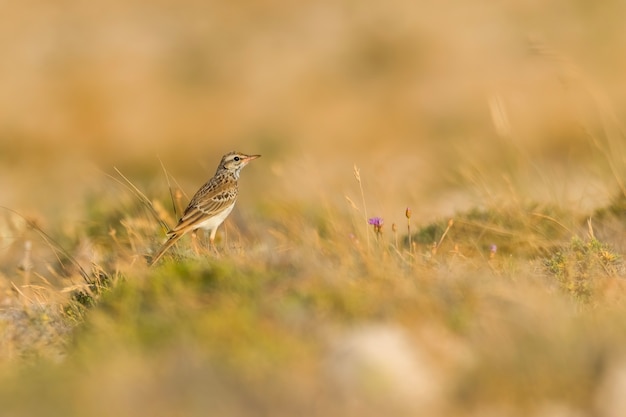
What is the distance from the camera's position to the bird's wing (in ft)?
27.8

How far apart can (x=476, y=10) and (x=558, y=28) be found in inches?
148

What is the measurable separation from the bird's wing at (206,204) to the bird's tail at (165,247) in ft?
0.10

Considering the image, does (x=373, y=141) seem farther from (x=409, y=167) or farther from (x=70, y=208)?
(x=70, y=208)

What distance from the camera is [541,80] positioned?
2602cm

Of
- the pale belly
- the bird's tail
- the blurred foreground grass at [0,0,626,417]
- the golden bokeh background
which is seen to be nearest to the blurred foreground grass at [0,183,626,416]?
the blurred foreground grass at [0,0,626,417]

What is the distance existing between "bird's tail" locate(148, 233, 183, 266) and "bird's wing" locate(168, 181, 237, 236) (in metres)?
0.03

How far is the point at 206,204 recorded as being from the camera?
870cm

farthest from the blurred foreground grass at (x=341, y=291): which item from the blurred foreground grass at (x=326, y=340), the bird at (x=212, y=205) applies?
the bird at (x=212, y=205)

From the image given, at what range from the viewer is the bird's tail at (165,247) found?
25.8ft

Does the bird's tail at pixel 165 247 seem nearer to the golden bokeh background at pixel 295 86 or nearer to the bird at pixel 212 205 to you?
the bird at pixel 212 205

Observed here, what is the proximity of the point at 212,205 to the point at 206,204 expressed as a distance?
5cm

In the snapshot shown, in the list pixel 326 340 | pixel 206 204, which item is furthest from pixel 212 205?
pixel 326 340

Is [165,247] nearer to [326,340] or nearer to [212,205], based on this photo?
[212,205]

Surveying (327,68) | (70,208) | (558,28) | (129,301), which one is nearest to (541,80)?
(558,28)
